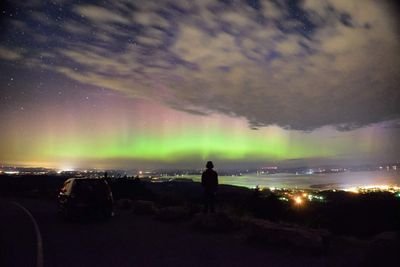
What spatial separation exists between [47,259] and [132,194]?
2504 centimetres

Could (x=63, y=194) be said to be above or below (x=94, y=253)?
above

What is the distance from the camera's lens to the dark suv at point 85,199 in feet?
51.2

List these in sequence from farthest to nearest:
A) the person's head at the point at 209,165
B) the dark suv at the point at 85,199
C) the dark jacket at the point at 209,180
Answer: the dark suv at the point at 85,199 → the person's head at the point at 209,165 → the dark jacket at the point at 209,180

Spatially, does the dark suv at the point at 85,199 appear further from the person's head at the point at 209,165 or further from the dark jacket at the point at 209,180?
the person's head at the point at 209,165

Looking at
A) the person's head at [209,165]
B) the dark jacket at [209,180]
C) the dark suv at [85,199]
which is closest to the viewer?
the dark jacket at [209,180]

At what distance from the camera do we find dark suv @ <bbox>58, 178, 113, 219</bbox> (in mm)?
15594

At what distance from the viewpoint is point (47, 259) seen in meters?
8.54

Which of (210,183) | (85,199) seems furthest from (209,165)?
(85,199)

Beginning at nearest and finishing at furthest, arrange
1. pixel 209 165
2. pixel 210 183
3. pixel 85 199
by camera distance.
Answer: pixel 210 183
pixel 209 165
pixel 85 199

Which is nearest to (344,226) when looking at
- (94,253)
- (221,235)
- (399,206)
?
(399,206)

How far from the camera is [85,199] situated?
619 inches

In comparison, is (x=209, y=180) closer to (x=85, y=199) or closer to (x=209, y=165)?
(x=209, y=165)

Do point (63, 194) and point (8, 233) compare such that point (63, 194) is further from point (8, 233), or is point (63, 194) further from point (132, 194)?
point (132, 194)

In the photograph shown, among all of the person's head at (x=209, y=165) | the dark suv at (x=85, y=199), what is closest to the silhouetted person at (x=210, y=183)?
the person's head at (x=209, y=165)
